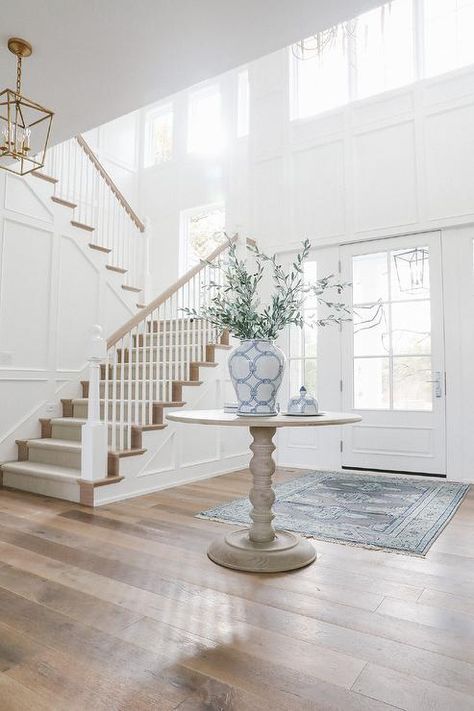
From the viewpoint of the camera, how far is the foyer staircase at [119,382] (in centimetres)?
370

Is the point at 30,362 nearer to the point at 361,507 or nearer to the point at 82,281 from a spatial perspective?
the point at 82,281

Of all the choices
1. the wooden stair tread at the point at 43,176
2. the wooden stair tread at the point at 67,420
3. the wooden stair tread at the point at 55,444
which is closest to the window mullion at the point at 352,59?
the wooden stair tread at the point at 43,176

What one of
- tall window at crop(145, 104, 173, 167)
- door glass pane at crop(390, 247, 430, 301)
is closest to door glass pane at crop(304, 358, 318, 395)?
door glass pane at crop(390, 247, 430, 301)

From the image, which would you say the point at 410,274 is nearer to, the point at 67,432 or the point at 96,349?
the point at 96,349

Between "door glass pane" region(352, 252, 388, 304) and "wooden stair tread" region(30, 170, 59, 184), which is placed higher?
"wooden stair tread" region(30, 170, 59, 184)

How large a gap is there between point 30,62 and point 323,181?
10.5 feet

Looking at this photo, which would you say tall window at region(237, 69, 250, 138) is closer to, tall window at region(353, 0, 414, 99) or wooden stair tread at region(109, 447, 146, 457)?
tall window at region(353, 0, 414, 99)

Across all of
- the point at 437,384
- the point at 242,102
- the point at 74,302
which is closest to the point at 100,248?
the point at 74,302

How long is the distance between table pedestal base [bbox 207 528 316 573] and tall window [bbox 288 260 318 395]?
2701mm

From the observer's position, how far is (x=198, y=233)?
7.26 meters

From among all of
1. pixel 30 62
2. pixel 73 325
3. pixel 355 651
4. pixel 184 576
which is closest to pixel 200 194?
pixel 73 325

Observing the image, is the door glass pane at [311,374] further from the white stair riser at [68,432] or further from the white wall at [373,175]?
the white stair riser at [68,432]

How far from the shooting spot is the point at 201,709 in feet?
4.11

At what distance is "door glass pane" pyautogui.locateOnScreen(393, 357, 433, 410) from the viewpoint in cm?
452
